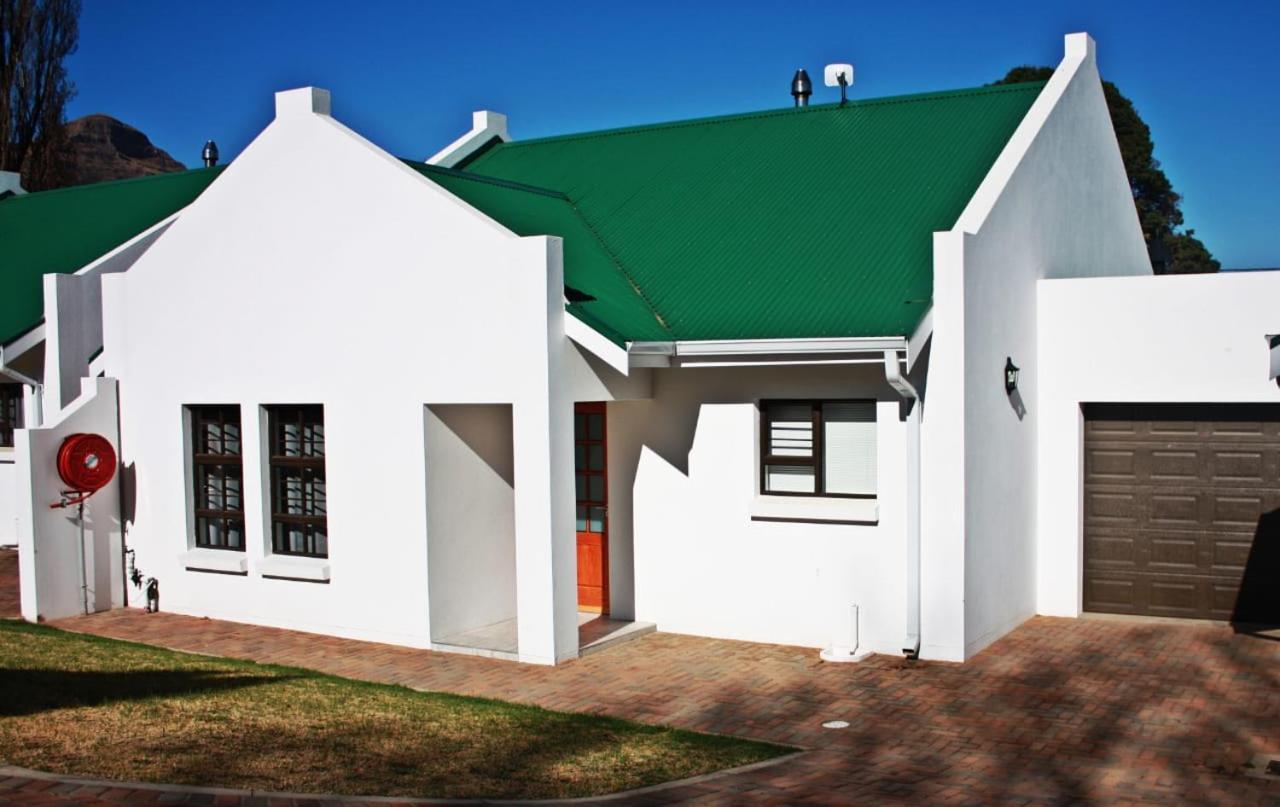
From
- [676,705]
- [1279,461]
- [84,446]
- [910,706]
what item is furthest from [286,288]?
[1279,461]

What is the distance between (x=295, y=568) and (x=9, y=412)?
26.5 ft

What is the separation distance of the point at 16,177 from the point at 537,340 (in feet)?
53.0

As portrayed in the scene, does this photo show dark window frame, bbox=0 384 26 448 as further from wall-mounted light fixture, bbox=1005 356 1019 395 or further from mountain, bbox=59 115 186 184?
mountain, bbox=59 115 186 184

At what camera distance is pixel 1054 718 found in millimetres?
9773

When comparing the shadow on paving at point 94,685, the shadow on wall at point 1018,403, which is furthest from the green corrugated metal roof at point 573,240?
the shadow on paving at point 94,685

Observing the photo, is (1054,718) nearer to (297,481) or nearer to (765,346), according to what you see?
(765,346)

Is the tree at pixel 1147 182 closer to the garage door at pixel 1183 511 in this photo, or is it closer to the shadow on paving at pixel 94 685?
the garage door at pixel 1183 511

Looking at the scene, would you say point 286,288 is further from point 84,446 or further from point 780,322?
point 780,322

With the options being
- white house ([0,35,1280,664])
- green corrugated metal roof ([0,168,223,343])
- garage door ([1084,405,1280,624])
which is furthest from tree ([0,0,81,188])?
garage door ([1084,405,1280,624])

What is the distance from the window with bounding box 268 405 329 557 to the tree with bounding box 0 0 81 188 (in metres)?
24.1

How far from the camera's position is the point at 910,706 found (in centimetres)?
1019

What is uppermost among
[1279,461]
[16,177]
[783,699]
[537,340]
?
[16,177]

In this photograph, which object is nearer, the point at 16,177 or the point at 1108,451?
the point at 1108,451

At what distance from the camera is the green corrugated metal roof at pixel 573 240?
41.2 feet
